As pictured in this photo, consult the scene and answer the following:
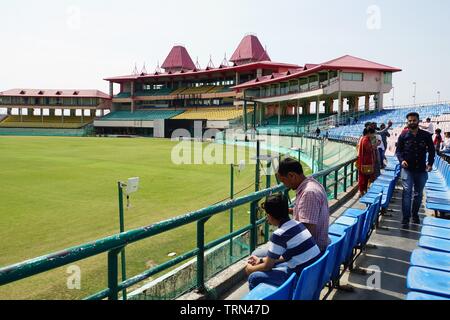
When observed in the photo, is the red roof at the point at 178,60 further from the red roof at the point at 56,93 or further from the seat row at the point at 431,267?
the seat row at the point at 431,267

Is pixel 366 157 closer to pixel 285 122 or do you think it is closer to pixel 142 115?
pixel 285 122

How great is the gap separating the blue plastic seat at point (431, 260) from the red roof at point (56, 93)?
289 ft

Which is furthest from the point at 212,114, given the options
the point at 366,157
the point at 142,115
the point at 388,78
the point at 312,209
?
the point at 312,209

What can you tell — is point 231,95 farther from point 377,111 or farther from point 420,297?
point 420,297

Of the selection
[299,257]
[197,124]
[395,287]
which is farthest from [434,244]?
Result: [197,124]

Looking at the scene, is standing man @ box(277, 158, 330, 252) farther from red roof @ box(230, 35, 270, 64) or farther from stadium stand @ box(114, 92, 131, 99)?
stadium stand @ box(114, 92, 131, 99)

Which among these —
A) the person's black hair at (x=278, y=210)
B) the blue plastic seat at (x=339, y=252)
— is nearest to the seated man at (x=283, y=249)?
the person's black hair at (x=278, y=210)

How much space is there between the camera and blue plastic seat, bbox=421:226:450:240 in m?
4.40

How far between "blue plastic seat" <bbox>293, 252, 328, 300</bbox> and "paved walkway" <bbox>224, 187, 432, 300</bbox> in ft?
3.71

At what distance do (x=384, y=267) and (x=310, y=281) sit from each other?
2588mm

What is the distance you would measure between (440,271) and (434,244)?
2.69 ft

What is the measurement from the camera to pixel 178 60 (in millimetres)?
98188

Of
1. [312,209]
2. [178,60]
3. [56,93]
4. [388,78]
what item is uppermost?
[178,60]

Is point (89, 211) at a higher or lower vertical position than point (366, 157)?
lower
